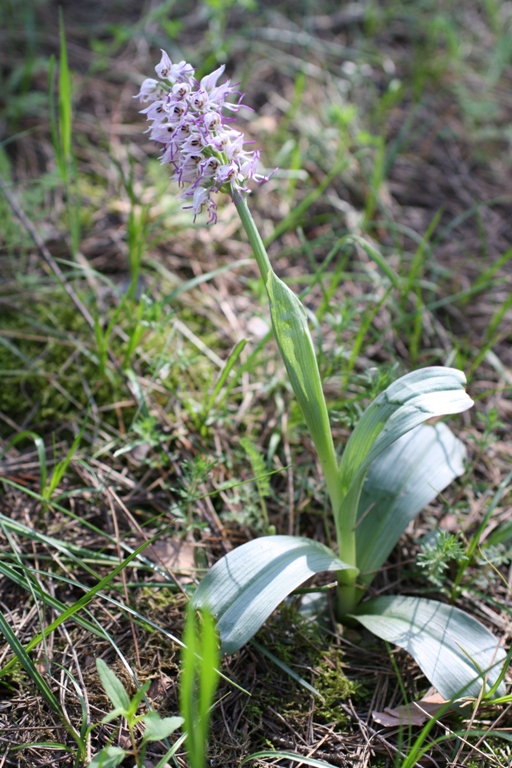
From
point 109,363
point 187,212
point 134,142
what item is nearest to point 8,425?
point 109,363

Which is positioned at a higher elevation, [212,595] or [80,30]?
[80,30]

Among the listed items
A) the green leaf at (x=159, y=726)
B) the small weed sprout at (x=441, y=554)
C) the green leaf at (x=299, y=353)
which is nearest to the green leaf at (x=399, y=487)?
the small weed sprout at (x=441, y=554)

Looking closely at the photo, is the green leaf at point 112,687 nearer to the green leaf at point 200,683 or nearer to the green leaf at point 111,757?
the green leaf at point 111,757

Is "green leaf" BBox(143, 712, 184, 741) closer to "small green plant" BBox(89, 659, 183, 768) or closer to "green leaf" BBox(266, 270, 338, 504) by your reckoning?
"small green plant" BBox(89, 659, 183, 768)

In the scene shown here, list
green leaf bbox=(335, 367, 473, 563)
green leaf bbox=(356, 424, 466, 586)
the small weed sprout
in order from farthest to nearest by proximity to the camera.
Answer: green leaf bbox=(356, 424, 466, 586) < the small weed sprout < green leaf bbox=(335, 367, 473, 563)

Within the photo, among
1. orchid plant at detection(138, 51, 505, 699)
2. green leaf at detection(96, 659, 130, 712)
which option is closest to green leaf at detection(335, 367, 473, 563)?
orchid plant at detection(138, 51, 505, 699)

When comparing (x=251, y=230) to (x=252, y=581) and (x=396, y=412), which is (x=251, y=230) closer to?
(x=396, y=412)

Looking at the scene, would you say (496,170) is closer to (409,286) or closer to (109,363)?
(409,286)
